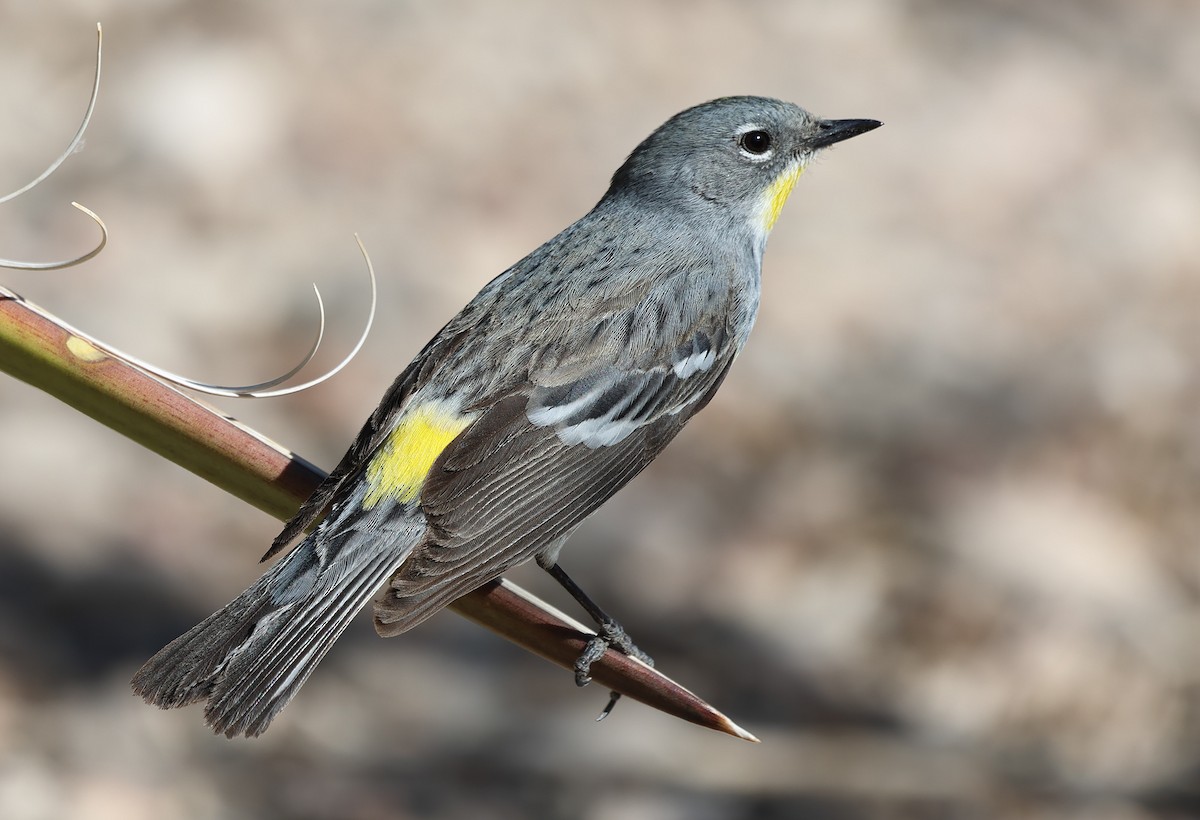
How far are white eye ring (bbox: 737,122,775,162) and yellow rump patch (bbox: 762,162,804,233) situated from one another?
7cm

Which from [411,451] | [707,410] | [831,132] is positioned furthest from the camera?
[707,410]

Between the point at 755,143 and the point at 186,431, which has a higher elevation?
the point at 755,143

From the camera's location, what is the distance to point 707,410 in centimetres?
555

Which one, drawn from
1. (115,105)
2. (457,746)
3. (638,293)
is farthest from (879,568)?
(115,105)

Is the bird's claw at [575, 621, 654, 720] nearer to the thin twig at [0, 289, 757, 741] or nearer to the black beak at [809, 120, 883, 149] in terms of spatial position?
the thin twig at [0, 289, 757, 741]

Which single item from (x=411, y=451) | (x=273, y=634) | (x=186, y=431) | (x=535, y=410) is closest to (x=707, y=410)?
(x=535, y=410)

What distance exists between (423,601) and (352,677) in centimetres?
255

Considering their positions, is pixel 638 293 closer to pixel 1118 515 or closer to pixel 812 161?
pixel 812 161

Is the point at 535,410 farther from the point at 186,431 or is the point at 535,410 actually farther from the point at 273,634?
the point at 186,431

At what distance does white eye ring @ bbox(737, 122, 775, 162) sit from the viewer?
3.24 m

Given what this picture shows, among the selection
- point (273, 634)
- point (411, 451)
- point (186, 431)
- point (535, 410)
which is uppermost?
point (535, 410)

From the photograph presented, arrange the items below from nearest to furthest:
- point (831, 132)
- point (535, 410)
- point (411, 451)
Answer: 1. point (411, 451)
2. point (535, 410)
3. point (831, 132)

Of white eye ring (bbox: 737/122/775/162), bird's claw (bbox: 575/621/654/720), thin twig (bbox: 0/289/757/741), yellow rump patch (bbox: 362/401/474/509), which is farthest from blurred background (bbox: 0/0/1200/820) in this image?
thin twig (bbox: 0/289/757/741)

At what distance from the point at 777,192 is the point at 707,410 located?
227 cm
